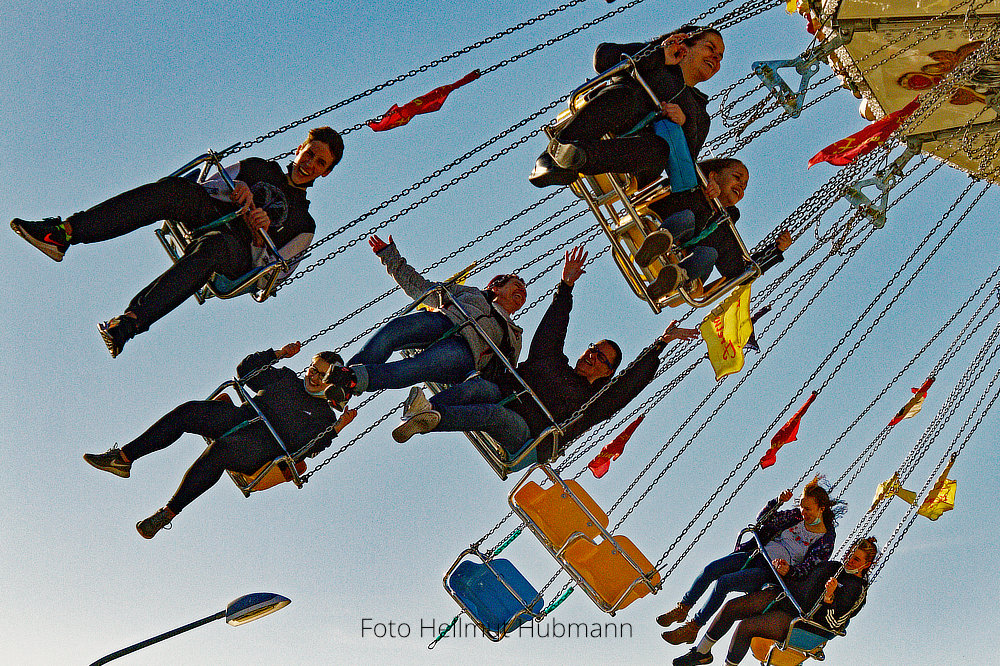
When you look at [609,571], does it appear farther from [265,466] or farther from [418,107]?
[418,107]

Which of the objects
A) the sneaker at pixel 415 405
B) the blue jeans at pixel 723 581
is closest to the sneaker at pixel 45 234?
the sneaker at pixel 415 405

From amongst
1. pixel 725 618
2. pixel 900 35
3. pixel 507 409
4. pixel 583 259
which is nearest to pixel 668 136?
pixel 583 259

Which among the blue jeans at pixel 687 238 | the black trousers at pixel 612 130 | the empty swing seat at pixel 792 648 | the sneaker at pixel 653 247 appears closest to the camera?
the black trousers at pixel 612 130

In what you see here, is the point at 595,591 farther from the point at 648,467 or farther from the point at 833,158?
the point at 833,158

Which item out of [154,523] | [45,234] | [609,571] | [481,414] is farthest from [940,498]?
[45,234]

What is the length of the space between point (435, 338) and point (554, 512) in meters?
1.57

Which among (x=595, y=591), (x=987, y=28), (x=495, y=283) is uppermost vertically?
(x=495, y=283)

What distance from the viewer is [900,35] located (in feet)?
34.4

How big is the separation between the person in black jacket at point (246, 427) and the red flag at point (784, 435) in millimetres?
3628

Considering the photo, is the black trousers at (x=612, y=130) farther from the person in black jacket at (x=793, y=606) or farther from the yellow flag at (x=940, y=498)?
the yellow flag at (x=940, y=498)

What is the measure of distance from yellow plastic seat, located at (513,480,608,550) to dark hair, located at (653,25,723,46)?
10.1 feet

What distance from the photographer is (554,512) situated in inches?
371

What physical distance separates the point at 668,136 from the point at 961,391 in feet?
12.7

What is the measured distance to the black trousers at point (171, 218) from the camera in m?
8.03
